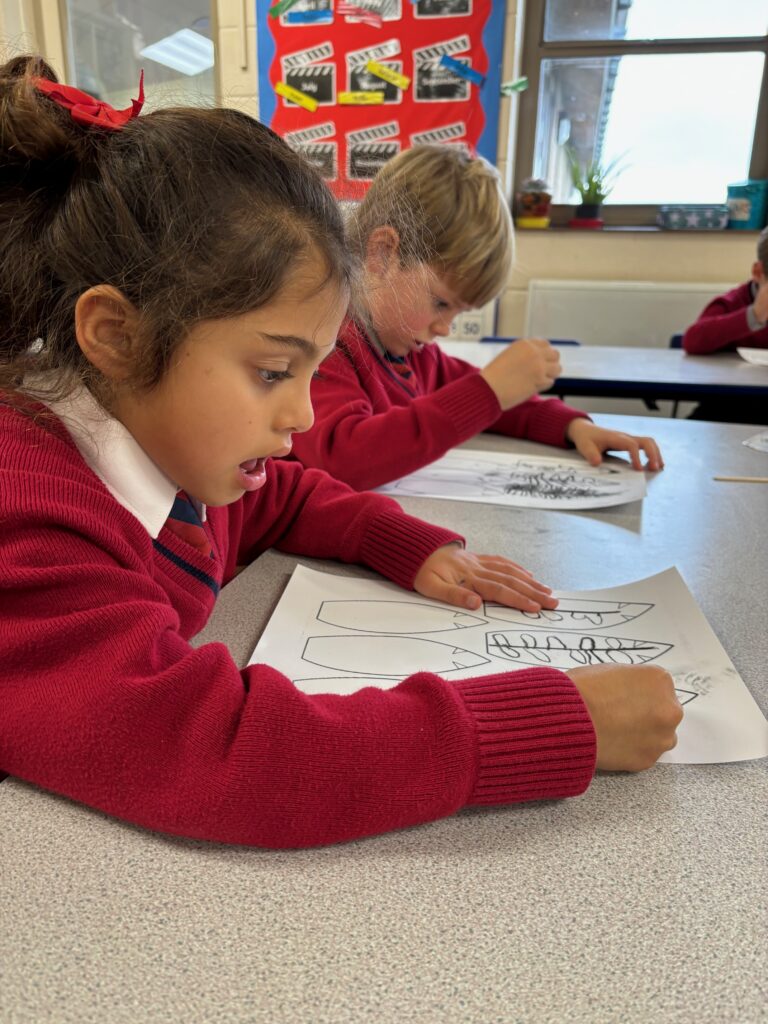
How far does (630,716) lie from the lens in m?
0.43

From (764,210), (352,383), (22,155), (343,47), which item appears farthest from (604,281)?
(22,155)

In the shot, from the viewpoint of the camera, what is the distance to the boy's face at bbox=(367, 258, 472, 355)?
102 cm

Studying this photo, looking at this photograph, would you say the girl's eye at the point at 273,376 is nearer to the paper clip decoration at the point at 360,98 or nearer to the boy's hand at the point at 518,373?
the boy's hand at the point at 518,373

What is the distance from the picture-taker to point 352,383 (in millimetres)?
1129

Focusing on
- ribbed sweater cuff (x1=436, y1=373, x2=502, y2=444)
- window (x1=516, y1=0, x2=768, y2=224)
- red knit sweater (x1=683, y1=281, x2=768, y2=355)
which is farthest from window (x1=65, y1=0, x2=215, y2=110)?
ribbed sweater cuff (x1=436, y1=373, x2=502, y2=444)

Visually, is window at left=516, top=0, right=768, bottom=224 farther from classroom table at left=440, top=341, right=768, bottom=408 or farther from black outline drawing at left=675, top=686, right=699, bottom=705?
black outline drawing at left=675, top=686, right=699, bottom=705

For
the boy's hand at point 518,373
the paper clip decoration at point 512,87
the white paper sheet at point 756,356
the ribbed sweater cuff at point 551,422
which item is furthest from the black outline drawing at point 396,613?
the paper clip decoration at point 512,87

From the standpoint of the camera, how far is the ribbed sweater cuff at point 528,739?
0.40 m

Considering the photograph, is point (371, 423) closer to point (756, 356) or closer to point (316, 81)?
point (756, 356)

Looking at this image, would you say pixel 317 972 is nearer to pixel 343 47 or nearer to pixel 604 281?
pixel 604 281

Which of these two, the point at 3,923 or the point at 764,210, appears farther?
the point at 764,210

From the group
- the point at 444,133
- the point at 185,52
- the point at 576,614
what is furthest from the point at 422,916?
the point at 185,52

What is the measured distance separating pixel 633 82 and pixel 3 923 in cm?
326

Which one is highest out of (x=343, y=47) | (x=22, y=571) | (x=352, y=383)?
(x=343, y=47)
